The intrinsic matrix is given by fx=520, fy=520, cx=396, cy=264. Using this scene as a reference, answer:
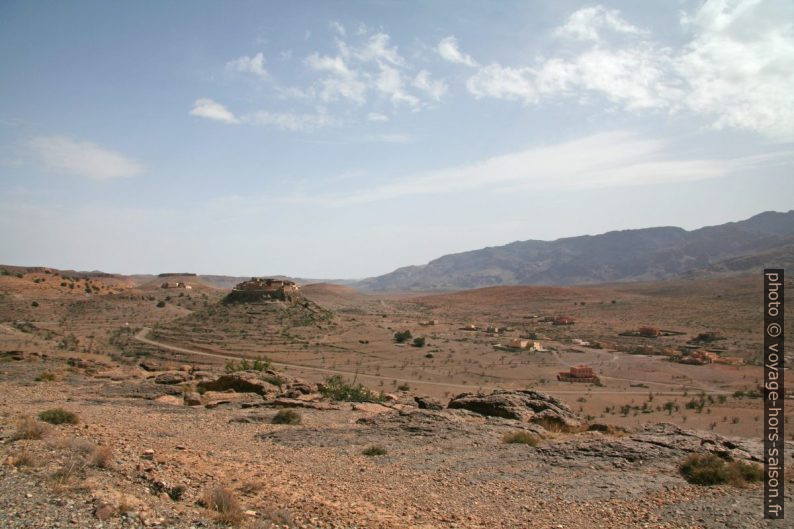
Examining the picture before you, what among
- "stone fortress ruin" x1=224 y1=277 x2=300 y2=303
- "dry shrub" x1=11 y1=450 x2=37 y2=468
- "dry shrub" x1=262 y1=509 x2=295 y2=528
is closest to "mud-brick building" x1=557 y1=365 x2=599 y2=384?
"stone fortress ruin" x1=224 y1=277 x2=300 y2=303

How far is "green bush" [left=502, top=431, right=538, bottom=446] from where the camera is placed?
1193cm

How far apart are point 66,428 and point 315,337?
1219 inches

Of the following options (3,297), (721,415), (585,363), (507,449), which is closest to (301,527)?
(507,449)

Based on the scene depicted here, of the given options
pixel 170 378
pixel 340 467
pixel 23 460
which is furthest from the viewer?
pixel 170 378

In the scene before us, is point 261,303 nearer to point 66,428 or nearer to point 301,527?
point 66,428

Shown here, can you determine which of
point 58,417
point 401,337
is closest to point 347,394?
point 58,417

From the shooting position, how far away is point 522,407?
15.9 m

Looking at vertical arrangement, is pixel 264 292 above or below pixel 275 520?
above

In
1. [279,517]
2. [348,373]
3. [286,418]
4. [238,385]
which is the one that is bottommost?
[348,373]

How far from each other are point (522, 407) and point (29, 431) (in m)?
12.4

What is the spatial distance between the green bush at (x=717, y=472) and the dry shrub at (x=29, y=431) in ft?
36.4

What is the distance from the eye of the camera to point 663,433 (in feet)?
39.0

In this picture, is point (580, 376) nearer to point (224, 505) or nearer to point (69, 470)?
point (224, 505)

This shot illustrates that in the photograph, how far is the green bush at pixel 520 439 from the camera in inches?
470
